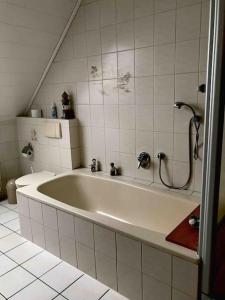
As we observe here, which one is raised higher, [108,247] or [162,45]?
[162,45]

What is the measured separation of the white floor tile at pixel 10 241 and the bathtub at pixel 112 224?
0.08m

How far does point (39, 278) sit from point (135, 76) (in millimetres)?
1871

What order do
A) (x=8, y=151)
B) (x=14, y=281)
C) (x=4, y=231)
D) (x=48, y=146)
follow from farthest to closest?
(x=8, y=151) < (x=48, y=146) < (x=4, y=231) < (x=14, y=281)

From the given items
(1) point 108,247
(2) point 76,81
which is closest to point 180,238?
(1) point 108,247

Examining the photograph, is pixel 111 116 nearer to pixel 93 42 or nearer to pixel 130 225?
pixel 93 42

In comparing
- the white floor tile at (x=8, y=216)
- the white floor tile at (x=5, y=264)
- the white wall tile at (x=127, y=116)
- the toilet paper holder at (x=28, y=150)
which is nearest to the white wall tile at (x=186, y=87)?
the white wall tile at (x=127, y=116)

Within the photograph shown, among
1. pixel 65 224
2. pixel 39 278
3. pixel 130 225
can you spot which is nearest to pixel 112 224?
pixel 130 225

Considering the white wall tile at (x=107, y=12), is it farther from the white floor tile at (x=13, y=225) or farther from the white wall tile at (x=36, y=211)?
the white floor tile at (x=13, y=225)

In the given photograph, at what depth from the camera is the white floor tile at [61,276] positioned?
1846mm

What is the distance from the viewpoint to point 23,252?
2.26 m

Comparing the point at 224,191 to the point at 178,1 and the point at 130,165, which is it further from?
the point at 178,1

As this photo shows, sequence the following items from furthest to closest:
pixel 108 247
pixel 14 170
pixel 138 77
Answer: pixel 14 170
pixel 138 77
pixel 108 247

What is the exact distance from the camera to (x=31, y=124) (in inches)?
129

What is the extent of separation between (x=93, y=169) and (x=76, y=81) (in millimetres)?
996
